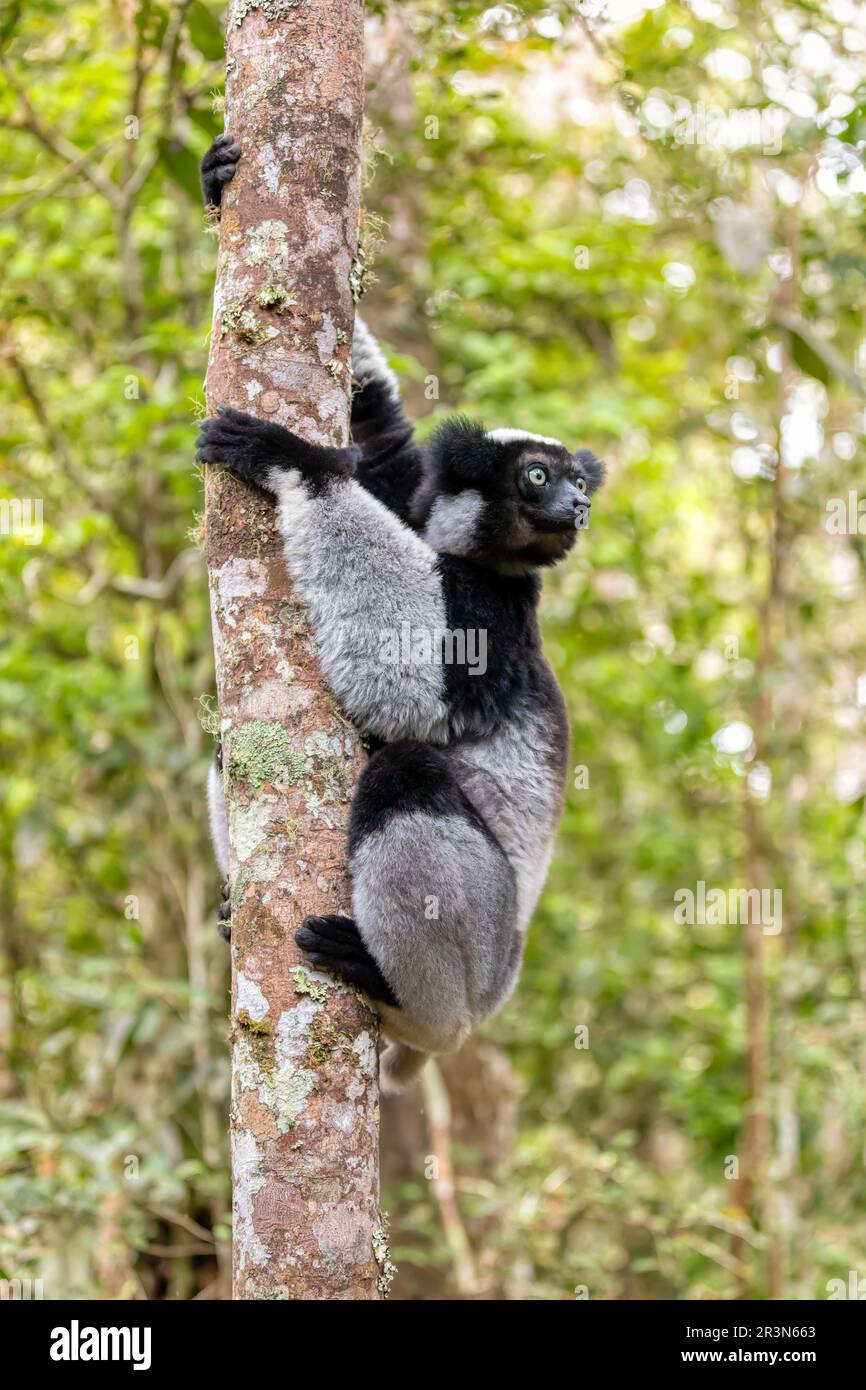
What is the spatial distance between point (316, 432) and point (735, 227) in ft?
9.88

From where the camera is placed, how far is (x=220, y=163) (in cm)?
334

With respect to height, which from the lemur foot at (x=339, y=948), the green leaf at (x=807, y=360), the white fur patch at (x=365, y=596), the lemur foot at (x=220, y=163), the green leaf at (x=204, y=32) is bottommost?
the lemur foot at (x=339, y=948)

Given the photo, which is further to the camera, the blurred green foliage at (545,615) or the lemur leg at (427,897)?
the blurred green foliage at (545,615)

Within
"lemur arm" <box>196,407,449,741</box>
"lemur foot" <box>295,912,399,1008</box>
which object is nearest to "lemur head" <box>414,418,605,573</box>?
"lemur arm" <box>196,407,449,741</box>

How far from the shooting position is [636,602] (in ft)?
26.7

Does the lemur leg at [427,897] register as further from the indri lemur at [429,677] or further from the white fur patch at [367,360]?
the white fur patch at [367,360]

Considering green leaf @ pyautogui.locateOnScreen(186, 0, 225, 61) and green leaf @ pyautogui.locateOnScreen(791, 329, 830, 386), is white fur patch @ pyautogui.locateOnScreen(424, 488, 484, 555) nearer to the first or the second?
green leaf @ pyautogui.locateOnScreen(186, 0, 225, 61)

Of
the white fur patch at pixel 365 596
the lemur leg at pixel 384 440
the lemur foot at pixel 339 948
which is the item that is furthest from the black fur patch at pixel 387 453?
the lemur foot at pixel 339 948

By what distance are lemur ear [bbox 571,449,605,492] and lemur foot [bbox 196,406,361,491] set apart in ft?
5.59

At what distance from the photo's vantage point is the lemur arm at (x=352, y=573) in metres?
3.22

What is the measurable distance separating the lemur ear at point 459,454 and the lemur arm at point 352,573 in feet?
1.59
